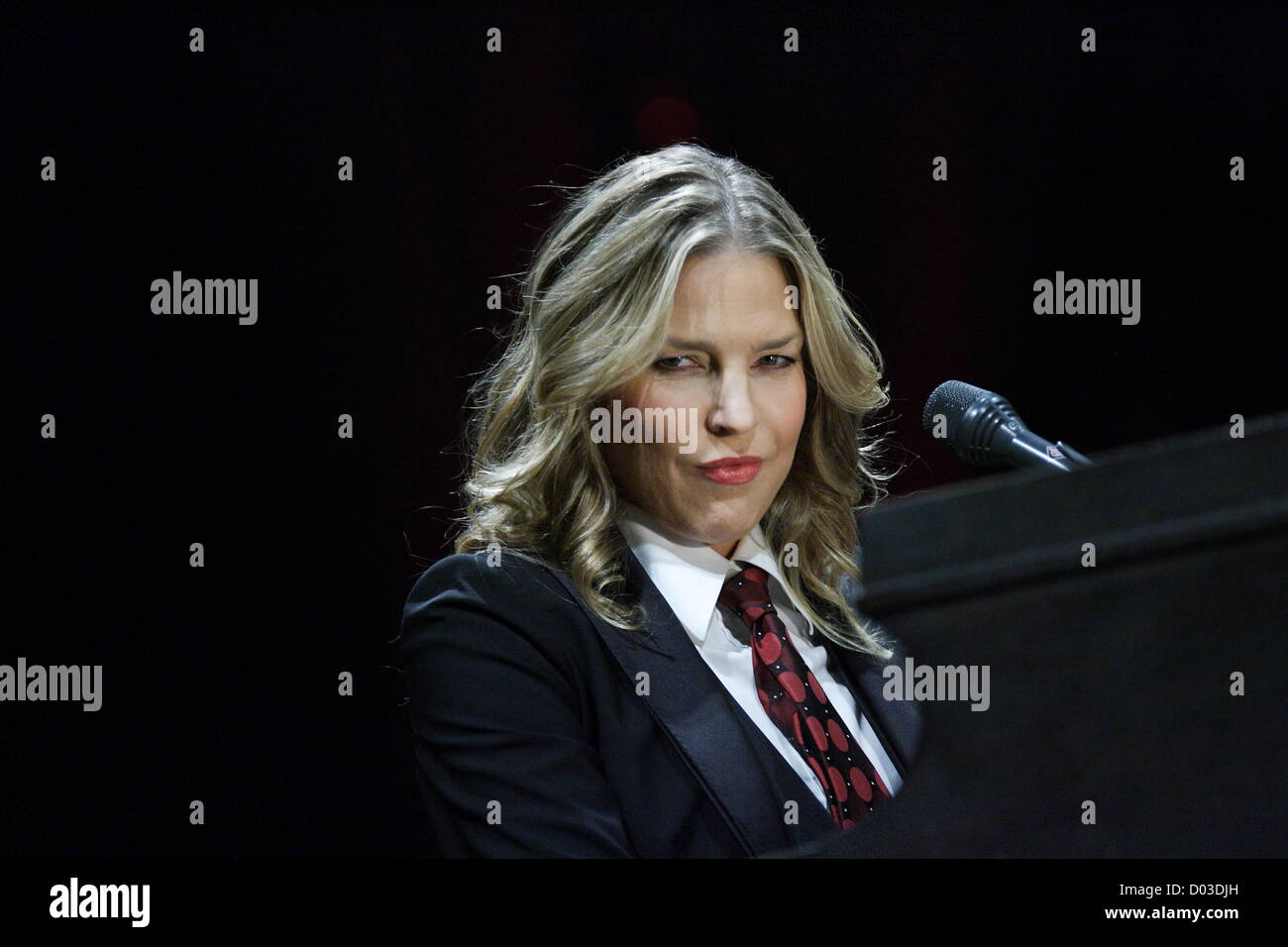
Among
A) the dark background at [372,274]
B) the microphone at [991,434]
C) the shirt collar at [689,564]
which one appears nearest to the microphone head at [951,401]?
the microphone at [991,434]

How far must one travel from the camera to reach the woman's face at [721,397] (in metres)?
2.06

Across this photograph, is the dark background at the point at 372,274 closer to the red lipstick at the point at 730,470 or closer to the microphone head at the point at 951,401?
the red lipstick at the point at 730,470

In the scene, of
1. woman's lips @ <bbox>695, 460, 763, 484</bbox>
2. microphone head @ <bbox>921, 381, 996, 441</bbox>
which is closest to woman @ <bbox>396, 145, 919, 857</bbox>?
woman's lips @ <bbox>695, 460, 763, 484</bbox>

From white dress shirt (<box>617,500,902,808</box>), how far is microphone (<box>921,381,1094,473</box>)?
402 millimetres

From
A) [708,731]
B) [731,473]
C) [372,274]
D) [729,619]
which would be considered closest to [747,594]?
[729,619]

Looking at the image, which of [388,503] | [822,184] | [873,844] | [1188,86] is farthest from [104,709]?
[1188,86]

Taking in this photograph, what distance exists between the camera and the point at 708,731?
6.13ft

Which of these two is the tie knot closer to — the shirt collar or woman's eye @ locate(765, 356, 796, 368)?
the shirt collar

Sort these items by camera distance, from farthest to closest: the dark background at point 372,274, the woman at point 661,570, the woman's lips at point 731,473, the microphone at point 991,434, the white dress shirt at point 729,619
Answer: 1. the dark background at point 372,274
2. the woman's lips at point 731,473
3. the white dress shirt at point 729,619
4. the woman at point 661,570
5. the microphone at point 991,434

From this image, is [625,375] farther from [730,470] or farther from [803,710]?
[803,710]

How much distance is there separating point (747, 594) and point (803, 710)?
7.7 inches

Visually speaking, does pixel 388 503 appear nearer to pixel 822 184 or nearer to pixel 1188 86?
pixel 822 184
